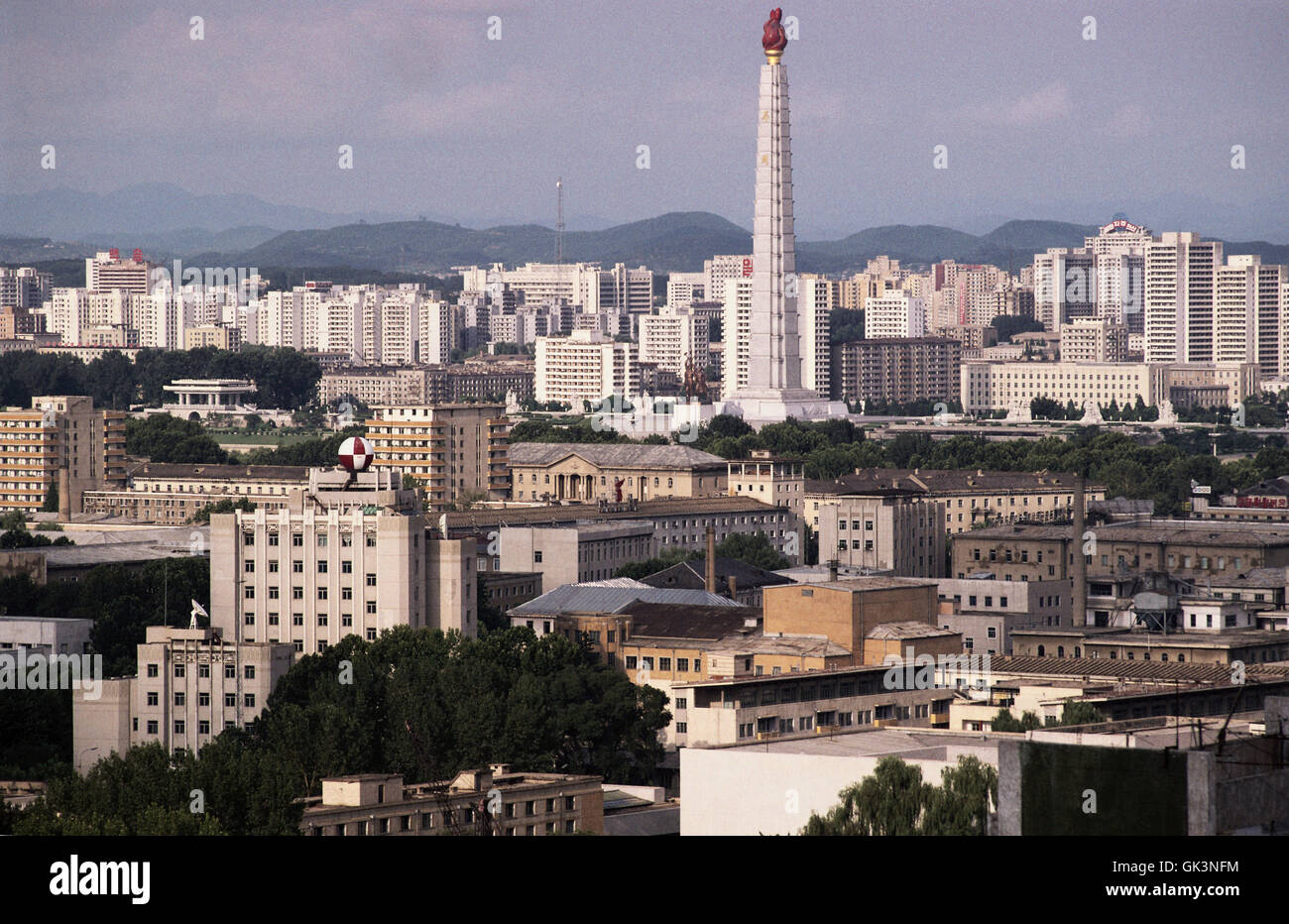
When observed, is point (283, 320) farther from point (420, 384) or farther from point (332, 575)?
point (332, 575)

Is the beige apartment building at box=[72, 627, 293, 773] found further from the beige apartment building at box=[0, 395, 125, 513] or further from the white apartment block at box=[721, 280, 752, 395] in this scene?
the white apartment block at box=[721, 280, 752, 395]

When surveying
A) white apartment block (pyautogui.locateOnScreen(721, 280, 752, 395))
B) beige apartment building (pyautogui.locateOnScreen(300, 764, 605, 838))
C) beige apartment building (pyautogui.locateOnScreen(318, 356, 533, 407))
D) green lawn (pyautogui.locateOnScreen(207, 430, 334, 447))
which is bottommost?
beige apartment building (pyautogui.locateOnScreen(300, 764, 605, 838))

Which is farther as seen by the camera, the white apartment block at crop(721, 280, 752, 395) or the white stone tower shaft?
the white apartment block at crop(721, 280, 752, 395)

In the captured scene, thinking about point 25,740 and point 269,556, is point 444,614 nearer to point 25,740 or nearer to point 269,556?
point 269,556

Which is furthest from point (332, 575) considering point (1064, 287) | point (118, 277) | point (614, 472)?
point (118, 277)

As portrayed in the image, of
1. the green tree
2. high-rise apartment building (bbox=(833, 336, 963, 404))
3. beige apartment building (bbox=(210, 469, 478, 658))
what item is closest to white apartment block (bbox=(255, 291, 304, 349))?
high-rise apartment building (bbox=(833, 336, 963, 404))

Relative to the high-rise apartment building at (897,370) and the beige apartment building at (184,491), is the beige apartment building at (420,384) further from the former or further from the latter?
the beige apartment building at (184,491)
